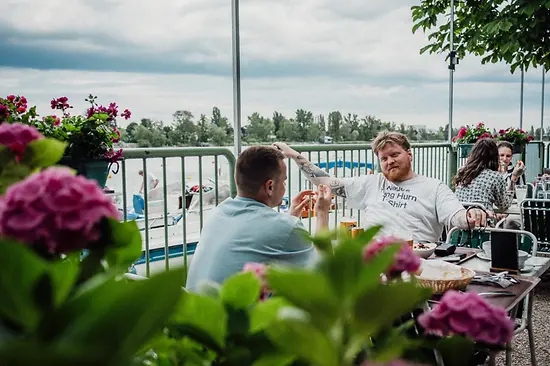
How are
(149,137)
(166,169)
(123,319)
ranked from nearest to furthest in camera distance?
(123,319), (149,137), (166,169)

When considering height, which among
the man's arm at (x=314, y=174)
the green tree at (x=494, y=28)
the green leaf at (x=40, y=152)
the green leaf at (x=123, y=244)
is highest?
the green tree at (x=494, y=28)

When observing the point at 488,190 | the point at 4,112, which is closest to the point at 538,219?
the point at 488,190

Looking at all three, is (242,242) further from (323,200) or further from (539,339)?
(539,339)

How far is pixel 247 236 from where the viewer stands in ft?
6.43

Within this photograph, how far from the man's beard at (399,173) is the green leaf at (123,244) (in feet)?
9.74

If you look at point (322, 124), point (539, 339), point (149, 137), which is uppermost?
point (322, 124)

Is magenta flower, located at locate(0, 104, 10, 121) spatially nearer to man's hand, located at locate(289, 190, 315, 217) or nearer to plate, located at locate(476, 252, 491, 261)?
man's hand, located at locate(289, 190, 315, 217)

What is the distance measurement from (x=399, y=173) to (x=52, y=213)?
3.08 meters

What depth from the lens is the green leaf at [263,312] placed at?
1.38 feet

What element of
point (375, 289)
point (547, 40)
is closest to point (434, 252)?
point (375, 289)

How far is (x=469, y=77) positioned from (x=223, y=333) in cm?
759

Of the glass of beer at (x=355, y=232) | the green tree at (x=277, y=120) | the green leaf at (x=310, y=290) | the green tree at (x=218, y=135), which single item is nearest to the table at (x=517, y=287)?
the glass of beer at (x=355, y=232)

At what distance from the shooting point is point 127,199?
2838mm

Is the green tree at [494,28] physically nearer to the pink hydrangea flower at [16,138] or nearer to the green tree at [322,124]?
the green tree at [322,124]
